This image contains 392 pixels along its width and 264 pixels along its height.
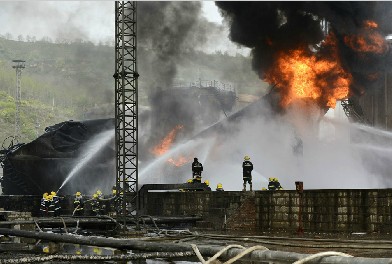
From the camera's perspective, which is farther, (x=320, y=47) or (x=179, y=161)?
(x=179, y=161)

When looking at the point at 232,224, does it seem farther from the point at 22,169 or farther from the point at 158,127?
the point at 158,127

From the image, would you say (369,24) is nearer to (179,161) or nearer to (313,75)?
(313,75)

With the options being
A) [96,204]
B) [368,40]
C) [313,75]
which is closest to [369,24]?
[368,40]

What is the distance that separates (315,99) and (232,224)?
61.8 feet

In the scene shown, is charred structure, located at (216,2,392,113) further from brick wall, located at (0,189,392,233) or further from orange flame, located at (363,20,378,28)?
A: brick wall, located at (0,189,392,233)

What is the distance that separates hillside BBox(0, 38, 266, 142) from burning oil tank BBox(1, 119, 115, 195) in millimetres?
11881

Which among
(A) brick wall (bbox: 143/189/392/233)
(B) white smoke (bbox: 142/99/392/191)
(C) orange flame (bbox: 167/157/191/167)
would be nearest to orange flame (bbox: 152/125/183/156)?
(C) orange flame (bbox: 167/157/191/167)

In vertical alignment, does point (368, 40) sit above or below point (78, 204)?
above

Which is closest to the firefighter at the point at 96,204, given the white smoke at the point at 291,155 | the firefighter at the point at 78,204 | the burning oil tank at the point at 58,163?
the firefighter at the point at 78,204

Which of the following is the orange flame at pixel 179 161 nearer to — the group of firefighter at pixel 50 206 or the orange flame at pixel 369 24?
the orange flame at pixel 369 24

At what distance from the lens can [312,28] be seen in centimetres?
3875

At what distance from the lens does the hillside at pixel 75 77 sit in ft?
203

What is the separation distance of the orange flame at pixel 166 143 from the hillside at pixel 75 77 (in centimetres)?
465

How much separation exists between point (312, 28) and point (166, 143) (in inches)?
604
